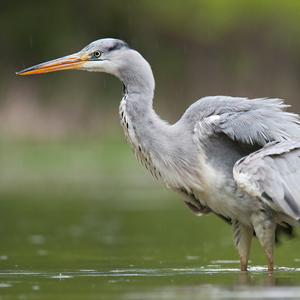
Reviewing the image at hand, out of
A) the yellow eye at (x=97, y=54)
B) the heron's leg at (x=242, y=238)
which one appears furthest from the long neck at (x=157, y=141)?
the heron's leg at (x=242, y=238)

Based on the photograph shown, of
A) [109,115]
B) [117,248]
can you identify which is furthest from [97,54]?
[109,115]

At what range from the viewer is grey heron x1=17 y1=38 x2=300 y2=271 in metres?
6.77

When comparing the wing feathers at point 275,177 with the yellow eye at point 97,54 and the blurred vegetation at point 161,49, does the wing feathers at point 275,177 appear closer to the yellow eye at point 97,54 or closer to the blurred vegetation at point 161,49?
the yellow eye at point 97,54

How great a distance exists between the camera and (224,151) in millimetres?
7340

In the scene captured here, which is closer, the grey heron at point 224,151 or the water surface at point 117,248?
the water surface at point 117,248

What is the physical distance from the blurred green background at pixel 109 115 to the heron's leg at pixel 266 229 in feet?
2.12

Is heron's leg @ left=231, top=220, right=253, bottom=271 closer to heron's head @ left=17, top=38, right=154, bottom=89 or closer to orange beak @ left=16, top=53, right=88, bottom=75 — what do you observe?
heron's head @ left=17, top=38, right=154, bottom=89

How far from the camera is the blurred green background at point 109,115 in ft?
30.6

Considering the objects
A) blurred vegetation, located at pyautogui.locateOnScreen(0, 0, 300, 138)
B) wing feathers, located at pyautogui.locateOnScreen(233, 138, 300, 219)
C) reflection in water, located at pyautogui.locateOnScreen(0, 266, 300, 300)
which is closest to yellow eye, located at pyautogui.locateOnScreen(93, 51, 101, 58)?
wing feathers, located at pyautogui.locateOnScreen(233, 138, 300, 219)

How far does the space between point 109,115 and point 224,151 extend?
20.9 meters

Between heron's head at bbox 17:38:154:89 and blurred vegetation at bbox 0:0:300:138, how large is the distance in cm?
1951

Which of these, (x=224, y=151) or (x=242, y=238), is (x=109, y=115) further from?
(x=224, y=151)

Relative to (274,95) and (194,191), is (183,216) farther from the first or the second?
(274,95)

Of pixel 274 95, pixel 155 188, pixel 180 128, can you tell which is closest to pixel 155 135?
pixel 180 128
